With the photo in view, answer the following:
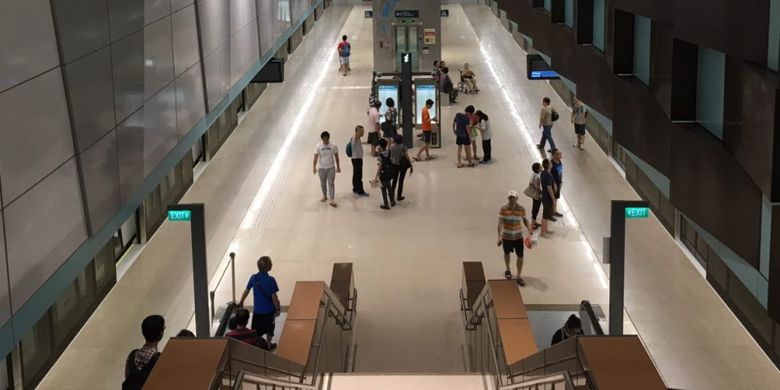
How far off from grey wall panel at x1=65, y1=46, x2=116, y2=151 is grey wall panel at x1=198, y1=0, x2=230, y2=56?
7581mm

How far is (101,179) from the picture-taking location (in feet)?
43.2

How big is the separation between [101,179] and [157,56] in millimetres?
3985

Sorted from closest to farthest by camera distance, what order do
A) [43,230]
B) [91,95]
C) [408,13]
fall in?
1. [43,230]
2. [91,95]
3. [408,13]

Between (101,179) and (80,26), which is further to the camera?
(101,179)

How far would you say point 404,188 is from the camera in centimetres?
2358

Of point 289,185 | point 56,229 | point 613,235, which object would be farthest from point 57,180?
point 289,185

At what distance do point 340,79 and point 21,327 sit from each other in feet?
98.6

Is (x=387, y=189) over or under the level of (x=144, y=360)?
under

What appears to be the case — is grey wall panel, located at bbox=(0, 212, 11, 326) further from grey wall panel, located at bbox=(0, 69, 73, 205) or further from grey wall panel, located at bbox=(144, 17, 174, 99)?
grey wall panel, located at bbox=(144, 17, 174, 99)

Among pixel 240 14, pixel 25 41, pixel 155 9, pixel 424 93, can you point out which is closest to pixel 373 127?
pixel 424 93

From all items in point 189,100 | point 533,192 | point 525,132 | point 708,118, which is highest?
point 708,118

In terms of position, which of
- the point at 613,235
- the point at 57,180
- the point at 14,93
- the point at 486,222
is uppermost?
the point at 14,93

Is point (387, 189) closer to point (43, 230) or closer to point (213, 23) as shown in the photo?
point (213, 23)

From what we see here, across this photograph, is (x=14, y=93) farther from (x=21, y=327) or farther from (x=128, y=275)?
(x=128, y=275)
